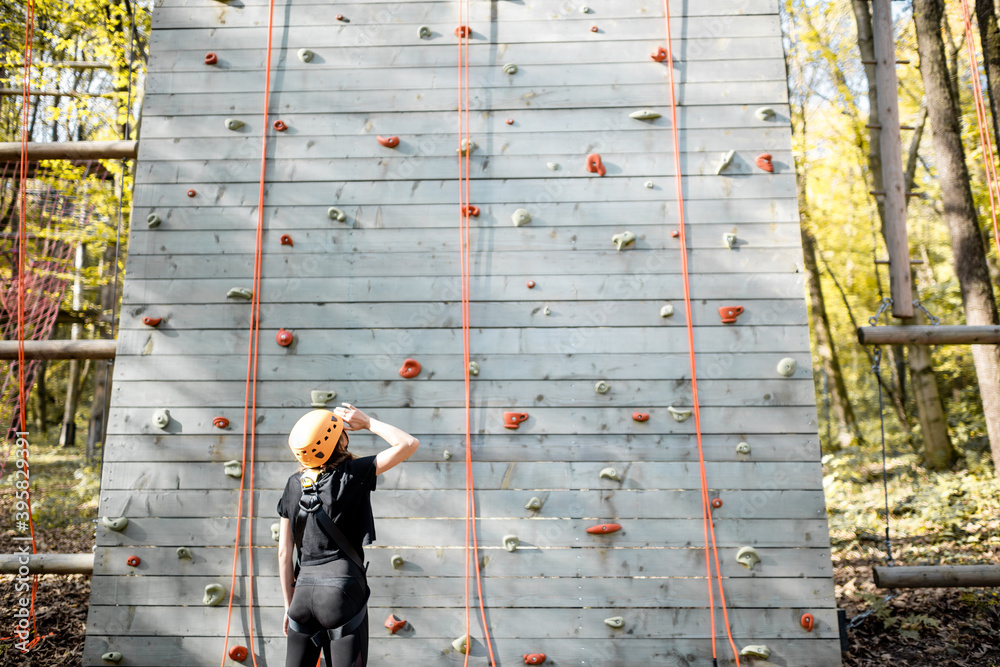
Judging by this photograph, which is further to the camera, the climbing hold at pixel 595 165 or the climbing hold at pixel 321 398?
the climbing hold at pixel 595 165

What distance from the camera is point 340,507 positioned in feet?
7.00

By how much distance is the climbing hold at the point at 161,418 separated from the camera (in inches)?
126

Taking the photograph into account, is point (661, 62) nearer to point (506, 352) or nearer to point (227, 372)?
point (506, 352)

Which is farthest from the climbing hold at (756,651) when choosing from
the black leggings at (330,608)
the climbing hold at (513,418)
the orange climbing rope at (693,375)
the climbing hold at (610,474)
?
the black leggings at (330,608)

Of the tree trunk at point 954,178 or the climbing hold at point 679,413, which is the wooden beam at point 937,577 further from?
the tree trunk at point 954,178

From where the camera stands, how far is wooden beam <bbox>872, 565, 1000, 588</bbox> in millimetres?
3182

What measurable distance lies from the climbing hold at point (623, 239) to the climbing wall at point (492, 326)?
0.13 feet

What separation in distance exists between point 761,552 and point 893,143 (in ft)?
8.12

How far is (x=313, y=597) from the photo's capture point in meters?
2.10

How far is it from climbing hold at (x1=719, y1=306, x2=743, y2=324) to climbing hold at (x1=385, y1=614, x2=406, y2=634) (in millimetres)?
2298

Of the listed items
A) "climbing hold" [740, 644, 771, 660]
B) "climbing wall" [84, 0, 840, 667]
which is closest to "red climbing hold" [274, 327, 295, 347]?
"climbing wall" [84, 0, 840, 667]

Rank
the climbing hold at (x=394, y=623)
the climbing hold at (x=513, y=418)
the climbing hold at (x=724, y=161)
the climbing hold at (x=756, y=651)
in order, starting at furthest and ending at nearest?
the climbing hold at (x=724, y=161) < the climbing hold at (x=513, y=418) < the climbing hold at (x=394, y=623) < the climbing hold at (x=756, y=651)

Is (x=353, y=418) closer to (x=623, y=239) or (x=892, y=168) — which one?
(x=623, y=239)

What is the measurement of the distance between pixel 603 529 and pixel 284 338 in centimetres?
197
